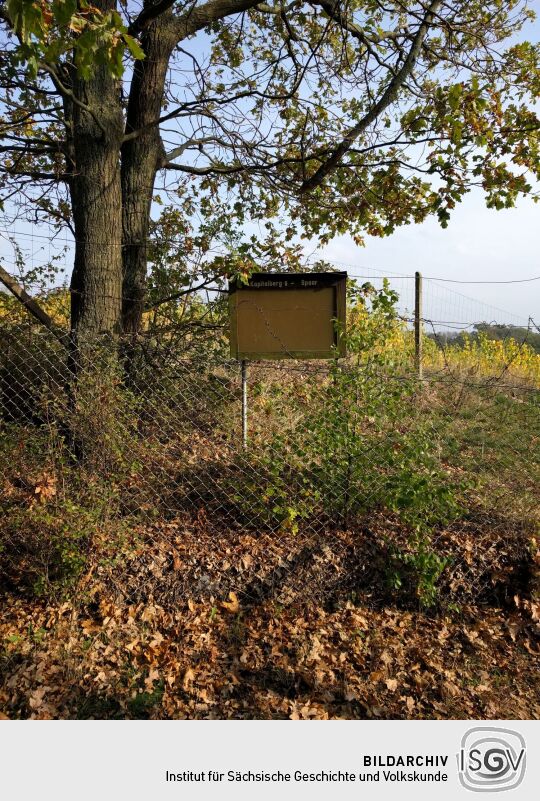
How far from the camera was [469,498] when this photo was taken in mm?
4488

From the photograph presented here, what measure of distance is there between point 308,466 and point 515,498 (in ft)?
5.77

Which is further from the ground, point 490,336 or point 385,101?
point 385,101

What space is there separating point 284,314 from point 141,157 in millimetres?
2334

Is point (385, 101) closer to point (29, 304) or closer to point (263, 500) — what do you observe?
point (29, 304)

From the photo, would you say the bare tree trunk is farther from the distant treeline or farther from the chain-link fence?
the distant treeline

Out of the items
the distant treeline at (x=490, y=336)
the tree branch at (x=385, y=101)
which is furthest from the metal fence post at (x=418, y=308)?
the tree branch at (x=385, y=101)

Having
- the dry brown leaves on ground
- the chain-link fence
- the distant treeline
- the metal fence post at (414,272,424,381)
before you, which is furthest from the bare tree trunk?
the distant treeline

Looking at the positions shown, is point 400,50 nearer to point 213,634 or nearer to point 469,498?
point 469,498

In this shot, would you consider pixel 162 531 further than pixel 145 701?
Yes

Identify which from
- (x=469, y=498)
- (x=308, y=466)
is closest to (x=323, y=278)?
(x=308, y=466)

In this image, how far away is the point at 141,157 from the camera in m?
5.51

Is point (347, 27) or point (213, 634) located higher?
point (347, 27)

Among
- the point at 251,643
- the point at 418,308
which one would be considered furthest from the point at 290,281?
the point at 418,308

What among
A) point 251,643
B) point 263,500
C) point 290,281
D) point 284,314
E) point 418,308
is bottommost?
point 251,643
